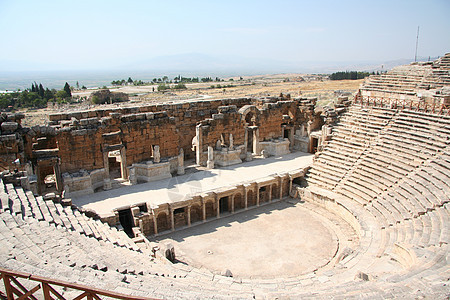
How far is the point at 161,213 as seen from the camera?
15.5m

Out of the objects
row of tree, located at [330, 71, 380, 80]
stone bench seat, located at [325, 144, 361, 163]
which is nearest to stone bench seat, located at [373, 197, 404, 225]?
stone bench seat, located at [325, 144, 361, 163]

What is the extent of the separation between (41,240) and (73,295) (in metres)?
3.56

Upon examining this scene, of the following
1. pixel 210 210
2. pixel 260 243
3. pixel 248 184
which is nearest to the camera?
pixel 260 243

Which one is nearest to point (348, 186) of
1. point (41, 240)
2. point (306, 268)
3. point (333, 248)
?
point (333, 248)

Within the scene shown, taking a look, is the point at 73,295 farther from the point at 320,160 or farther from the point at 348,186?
the point at 320,160

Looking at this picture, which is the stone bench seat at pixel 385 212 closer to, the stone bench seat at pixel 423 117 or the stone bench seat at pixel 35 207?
the stone bench seat at pixel 423 117

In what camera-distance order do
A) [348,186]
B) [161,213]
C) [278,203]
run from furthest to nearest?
[278,203] → [348,186] → [161,213]

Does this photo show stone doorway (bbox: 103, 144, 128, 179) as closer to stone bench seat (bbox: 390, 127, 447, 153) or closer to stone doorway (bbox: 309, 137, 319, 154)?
stone doorway (bbox: 309, 137, 319, 154)

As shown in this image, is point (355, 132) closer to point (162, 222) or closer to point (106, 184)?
point (162, 222)

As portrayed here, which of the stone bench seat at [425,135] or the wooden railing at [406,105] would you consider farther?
the wooden railing at [406,105]

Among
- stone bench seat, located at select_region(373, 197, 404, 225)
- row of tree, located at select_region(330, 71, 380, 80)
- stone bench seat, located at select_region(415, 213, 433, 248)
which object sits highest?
row of tree, located at select_region(330, 71, 380, 80)

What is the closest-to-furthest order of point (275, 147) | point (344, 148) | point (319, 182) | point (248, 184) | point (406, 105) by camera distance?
1. point (248, 184)
2. point (319, 182)
3. point (344, 148)
4. point (406, 105)
5. point (275, 147)

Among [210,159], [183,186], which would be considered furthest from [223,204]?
[210,159]

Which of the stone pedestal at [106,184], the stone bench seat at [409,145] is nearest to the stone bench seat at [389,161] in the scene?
the stone bench seat at [409,145]
